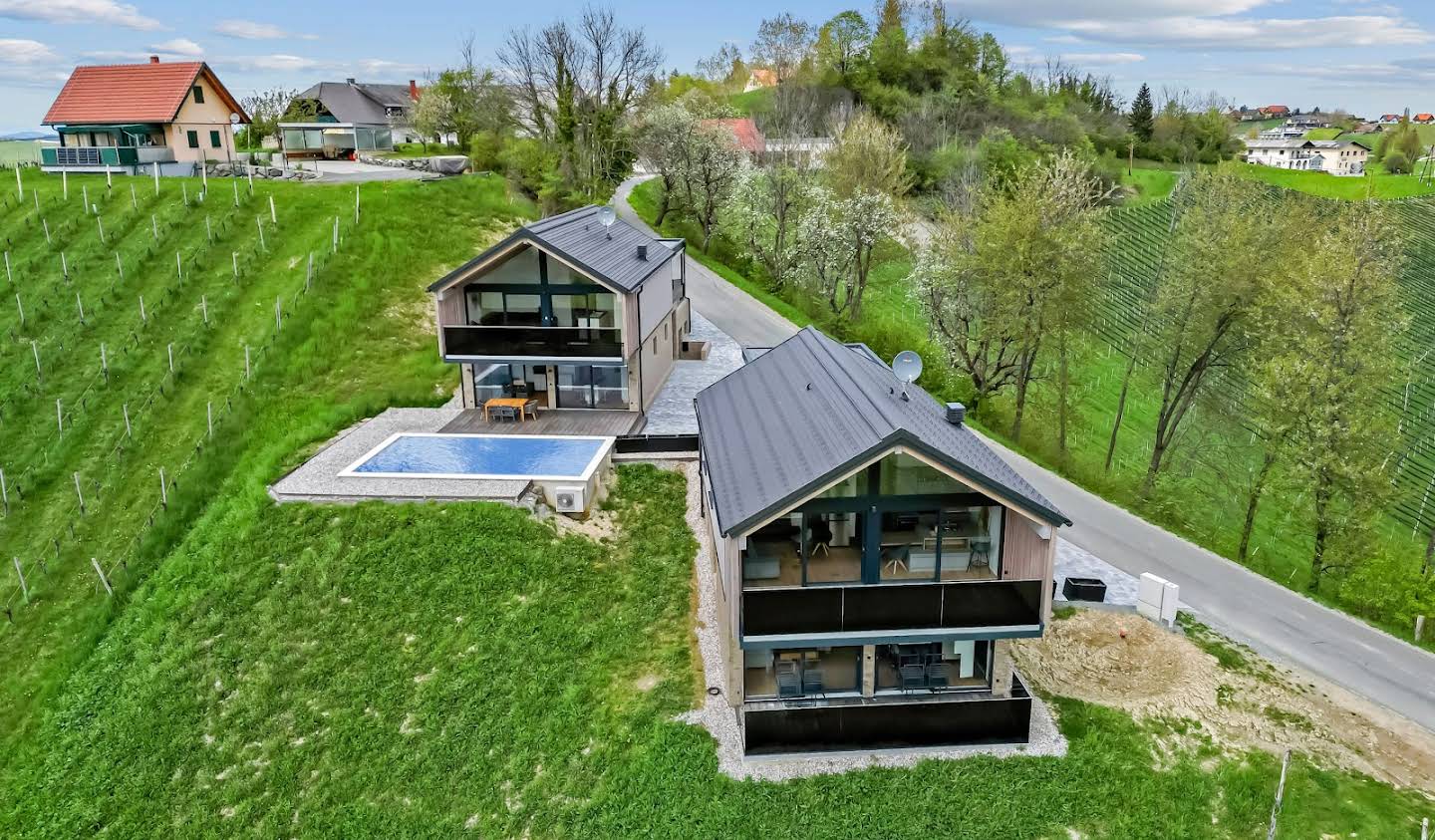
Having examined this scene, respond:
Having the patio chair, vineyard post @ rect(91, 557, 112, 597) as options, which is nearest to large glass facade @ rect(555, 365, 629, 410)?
vineyard post @ rect(91, 557, 112, 597)

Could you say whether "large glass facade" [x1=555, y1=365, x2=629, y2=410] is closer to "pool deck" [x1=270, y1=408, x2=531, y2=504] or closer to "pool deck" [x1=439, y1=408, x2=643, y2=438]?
"pool deck" [x1=439, y1=408, x2=643, y2=438]

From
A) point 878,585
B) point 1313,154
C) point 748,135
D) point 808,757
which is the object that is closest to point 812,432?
point 878,585

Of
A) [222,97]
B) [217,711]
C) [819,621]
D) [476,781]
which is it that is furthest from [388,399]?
[222,97]

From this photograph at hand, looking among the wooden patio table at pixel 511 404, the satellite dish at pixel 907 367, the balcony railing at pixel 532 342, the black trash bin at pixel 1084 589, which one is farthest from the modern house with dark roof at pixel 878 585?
the wooden patio table at pixel 511 404

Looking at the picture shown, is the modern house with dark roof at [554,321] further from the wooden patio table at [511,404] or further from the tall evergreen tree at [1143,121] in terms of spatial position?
the tall evergreen tree at [1143,121]

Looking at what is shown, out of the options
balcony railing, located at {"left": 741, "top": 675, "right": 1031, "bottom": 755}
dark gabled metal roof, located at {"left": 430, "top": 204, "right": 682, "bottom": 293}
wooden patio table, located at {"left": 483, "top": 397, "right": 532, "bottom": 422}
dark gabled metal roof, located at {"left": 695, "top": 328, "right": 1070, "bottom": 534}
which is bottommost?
balcony railing, located at {"left": 741, "top": 675, "right": 1031, "bottom": 755}

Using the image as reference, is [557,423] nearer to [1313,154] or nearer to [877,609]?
[877,609]
